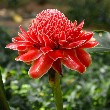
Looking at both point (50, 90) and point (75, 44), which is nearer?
point (75, 44)

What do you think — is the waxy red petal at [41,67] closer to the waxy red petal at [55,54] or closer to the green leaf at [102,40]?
the waxy red petal at [55,54]

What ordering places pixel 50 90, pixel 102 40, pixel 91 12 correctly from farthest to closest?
pixel 91 12
pixel 50 90
pixel 102 40

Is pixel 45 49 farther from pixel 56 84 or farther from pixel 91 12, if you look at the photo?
pixel 91 12

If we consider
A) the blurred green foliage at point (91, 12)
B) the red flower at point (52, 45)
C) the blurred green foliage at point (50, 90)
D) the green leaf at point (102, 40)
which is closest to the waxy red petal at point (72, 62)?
the red flower at point (52, 45)

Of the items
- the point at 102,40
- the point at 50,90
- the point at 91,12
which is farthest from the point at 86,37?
the point at 91,12

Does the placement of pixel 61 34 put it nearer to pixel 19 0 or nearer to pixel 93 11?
pixel 93 11

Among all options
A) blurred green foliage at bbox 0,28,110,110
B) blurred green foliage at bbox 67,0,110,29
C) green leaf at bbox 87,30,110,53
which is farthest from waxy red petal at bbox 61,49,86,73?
blurred green foliage at bbox 67,0,110,29

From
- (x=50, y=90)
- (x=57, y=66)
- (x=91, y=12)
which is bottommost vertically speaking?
(x=50, y=90)

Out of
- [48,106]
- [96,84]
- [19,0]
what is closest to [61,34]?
[48,106]

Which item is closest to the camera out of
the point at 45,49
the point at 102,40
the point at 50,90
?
the point at 45,49
